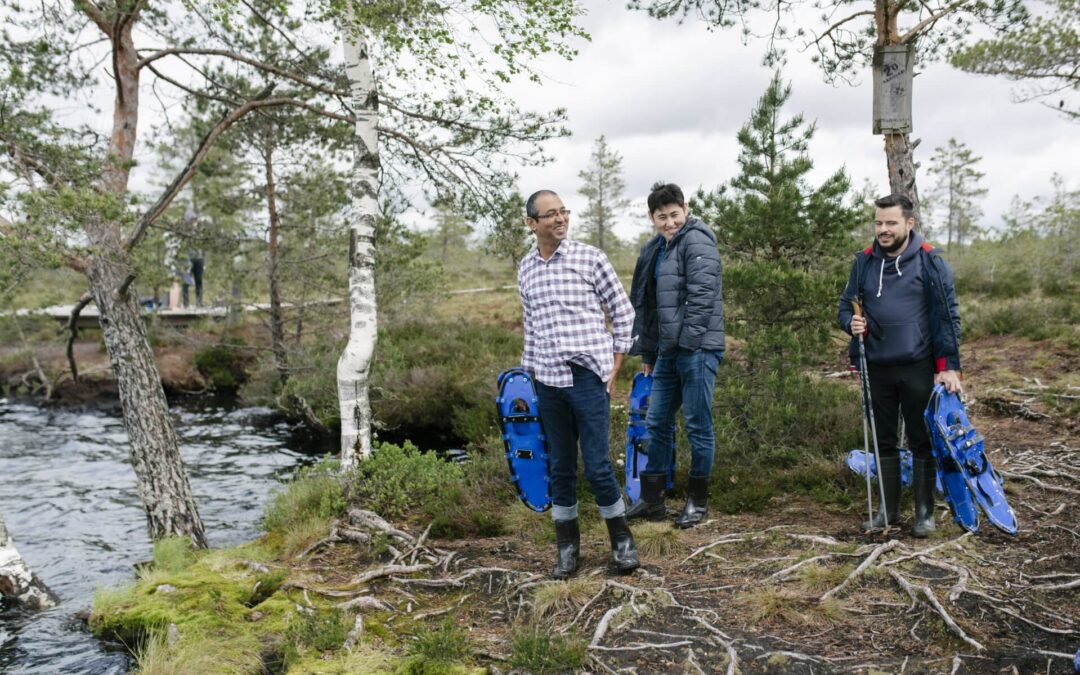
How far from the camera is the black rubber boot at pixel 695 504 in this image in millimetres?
5336

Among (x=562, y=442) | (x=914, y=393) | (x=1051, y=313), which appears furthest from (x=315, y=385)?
(x=1051, y=313)

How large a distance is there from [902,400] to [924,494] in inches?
25.8

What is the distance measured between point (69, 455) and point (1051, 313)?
732 inches

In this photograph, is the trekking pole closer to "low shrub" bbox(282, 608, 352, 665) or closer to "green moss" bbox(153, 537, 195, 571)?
"low shrub" bbox(282, 608, 352, 665)

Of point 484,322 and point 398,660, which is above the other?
point 484,322

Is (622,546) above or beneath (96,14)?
beneath

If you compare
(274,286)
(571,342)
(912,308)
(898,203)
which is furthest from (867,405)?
(274,286)

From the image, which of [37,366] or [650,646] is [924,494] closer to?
[650,646]

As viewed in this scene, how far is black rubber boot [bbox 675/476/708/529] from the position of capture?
5.34 metres

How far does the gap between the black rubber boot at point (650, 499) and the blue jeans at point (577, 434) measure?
0.95m

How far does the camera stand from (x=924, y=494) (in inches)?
190

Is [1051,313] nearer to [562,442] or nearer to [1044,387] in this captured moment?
[1044,387]

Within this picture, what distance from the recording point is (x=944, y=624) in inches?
146

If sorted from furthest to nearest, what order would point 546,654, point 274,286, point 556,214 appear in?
point 274,286 < point 556,214 < point 546,654
